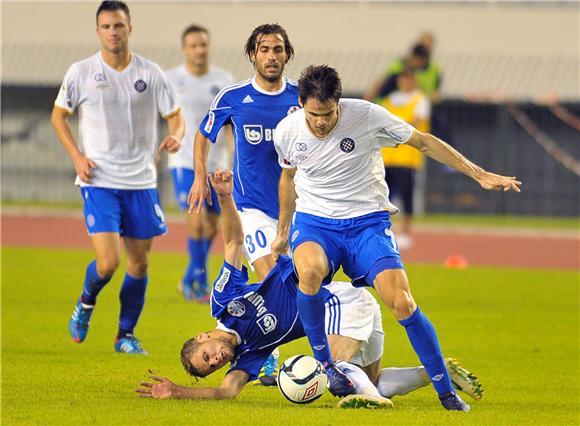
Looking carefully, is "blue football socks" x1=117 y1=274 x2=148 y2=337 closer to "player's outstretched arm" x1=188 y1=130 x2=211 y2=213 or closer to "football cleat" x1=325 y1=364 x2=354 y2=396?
"player's outstretched arm" x1=188 y1=130 x2=211 y2=213

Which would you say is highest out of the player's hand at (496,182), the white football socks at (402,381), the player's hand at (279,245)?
the player's hand at (496,182)

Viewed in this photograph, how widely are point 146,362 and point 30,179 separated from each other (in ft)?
70.8

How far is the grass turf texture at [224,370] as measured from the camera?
809 cm

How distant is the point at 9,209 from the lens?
27828 mm

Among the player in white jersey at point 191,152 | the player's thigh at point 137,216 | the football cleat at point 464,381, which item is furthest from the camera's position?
the player in white jersey at point 191,152

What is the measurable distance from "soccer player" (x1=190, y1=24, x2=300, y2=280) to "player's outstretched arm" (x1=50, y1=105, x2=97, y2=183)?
3.17 feet

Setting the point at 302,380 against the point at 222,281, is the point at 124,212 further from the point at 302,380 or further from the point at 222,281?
the point at 302,380

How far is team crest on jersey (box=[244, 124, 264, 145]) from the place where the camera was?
1043cm

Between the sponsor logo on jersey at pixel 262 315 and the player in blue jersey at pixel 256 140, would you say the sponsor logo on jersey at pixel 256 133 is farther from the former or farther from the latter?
the sponsor logo on jersey at pixel 262 315

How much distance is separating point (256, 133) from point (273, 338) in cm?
223

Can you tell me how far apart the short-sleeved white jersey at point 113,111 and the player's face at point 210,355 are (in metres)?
2.87

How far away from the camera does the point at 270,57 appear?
10156 millimetres

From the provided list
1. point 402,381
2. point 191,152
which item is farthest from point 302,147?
point 191,152

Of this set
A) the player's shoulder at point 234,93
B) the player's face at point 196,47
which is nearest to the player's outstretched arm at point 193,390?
the player's shoulder at point 234,93
